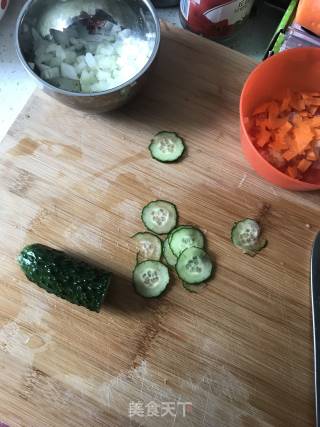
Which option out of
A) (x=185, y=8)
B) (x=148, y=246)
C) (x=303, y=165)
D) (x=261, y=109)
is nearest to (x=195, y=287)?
(x=148, y=246)

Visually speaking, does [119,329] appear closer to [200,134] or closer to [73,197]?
[73,197]

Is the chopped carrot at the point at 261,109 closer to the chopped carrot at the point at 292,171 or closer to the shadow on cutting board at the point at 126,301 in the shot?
the chopped carrot at the point at 292,171

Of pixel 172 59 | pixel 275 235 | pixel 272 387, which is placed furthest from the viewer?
pixel 172 59

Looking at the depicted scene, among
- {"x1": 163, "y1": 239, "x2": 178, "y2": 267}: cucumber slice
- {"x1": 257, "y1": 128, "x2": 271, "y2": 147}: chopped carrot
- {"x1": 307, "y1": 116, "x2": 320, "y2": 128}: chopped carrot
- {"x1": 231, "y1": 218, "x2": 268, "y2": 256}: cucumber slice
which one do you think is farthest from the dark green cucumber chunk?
Answer: {"x1": 307, "y1": 116, "x2": 320, "y2": 128}: chopped carrot

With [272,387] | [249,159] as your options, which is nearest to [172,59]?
[249,159]

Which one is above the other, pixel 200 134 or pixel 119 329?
pixel 200 134

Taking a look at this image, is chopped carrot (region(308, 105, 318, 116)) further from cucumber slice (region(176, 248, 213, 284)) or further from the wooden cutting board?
cucumber slice (region(176, 248, 213, 284))
